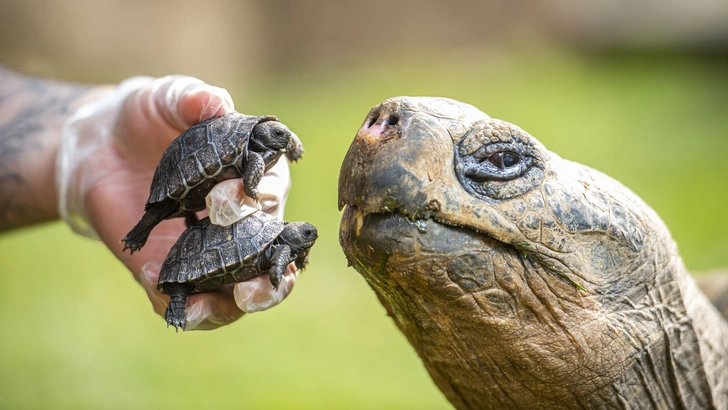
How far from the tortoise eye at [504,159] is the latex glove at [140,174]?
2.53 ft

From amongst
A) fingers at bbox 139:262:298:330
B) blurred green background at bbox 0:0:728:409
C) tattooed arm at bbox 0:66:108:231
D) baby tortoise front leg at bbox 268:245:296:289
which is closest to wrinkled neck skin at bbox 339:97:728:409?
baby tortoise front leg at bbox 268:245:296:289

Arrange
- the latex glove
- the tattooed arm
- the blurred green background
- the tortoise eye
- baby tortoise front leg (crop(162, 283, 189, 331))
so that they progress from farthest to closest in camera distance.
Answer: the blurred green background → the tattooed arm → the latex glove → baby tortoise front leg (crop(162, 283, 189, 331)) → the tortoise eye

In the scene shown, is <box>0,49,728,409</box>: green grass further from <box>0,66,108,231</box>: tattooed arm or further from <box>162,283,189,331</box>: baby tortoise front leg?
<box>162,283,189,331</box>: baby tortoise front leg

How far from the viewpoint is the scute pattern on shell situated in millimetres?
2012

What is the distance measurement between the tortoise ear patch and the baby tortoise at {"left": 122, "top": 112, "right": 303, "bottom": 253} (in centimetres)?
62

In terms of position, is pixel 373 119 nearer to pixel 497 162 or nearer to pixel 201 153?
pixel 497 162

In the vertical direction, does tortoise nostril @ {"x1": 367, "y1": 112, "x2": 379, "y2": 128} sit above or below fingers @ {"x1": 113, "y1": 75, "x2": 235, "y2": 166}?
above

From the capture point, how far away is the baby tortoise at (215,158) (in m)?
2.02

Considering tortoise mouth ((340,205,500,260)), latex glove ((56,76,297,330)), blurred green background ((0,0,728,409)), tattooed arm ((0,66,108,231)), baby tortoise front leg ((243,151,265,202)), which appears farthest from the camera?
blurred green background ((0,0,728,409))

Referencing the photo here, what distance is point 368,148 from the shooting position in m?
1.75

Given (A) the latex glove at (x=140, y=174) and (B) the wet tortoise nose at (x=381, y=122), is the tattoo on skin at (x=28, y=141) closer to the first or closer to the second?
(A) the latex glove at (x=140, y=174)

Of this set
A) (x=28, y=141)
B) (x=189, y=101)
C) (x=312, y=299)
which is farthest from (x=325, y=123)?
(x=189, y=101)

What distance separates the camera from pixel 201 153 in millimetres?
2025

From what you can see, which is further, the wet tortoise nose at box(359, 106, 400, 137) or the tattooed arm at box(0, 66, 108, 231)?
the tattooed arm at box(0, 66, 108, 231)
